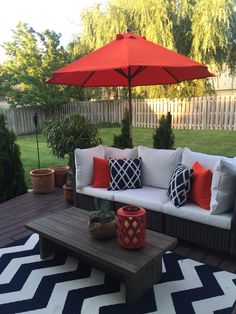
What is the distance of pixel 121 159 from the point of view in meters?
3.21

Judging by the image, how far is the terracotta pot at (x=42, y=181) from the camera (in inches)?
159

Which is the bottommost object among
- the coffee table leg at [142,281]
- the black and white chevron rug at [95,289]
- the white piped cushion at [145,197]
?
the black and white chevron rug at [95,289]

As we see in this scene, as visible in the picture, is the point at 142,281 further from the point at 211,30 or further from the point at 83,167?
the point at 211,30

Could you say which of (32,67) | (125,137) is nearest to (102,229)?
(125,137)

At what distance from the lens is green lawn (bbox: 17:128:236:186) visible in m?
5.81

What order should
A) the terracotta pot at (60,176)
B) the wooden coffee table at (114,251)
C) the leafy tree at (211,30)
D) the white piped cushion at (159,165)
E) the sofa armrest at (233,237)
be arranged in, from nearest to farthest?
the wooden coffee table at (114,251) < the sofa armrest at (233,237) < the white piped cushion at (159,165) < the terracotta pot at (60,176) < the leafy tree at (211,30)

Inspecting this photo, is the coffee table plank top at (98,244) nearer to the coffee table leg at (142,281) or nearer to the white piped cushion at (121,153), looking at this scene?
the coffee table leg at (142,281)

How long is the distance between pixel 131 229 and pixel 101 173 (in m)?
1.42

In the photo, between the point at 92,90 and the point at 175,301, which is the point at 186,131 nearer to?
the point at 92,90

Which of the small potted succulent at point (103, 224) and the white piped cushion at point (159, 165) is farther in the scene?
the white piped cushion at point (159, 165)

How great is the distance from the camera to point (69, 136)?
374 centimetres

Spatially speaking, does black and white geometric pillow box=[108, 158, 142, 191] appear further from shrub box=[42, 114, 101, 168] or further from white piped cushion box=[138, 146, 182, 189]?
shrub box=[42, 114, 101, 168]

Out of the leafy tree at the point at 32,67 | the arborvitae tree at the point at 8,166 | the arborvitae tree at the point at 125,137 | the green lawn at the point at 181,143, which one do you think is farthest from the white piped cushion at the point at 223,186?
the leafy tree at the point at 32,67

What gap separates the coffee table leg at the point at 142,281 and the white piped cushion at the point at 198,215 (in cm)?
57
